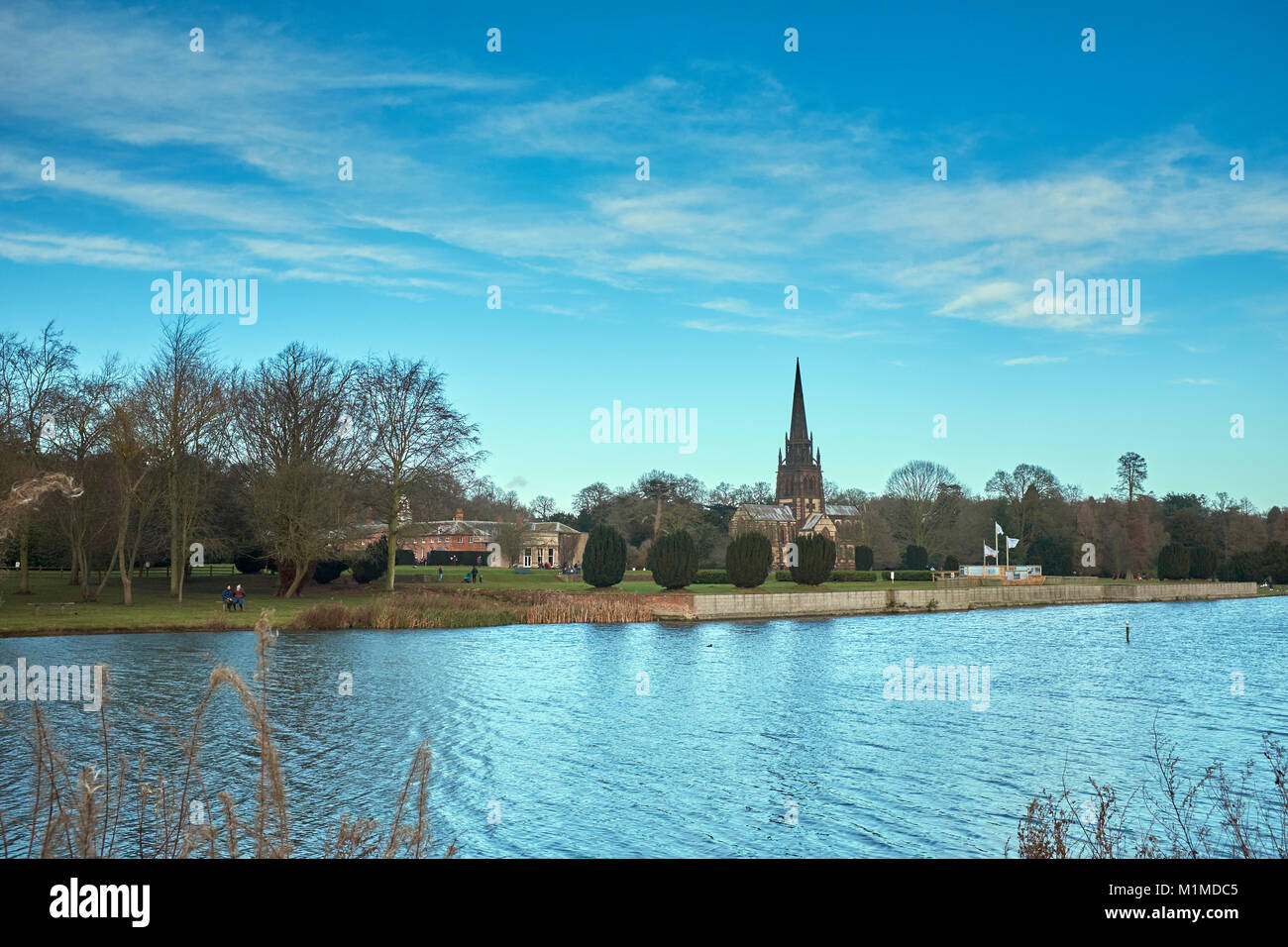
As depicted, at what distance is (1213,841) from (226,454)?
47620mm

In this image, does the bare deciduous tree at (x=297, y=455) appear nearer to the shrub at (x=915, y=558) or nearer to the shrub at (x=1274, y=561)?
the shrub at (x=915, y=558)

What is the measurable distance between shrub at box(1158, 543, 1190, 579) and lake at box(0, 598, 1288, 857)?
50.4 m

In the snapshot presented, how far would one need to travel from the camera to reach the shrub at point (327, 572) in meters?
56.9

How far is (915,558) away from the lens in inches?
3415

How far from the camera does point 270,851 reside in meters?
5.57

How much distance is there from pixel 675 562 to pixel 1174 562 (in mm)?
52752

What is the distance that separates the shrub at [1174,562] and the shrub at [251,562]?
74.2m

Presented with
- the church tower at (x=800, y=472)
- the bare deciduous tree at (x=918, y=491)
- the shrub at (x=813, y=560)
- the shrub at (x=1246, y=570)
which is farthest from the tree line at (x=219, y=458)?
the church tower at (x=800, y=472)

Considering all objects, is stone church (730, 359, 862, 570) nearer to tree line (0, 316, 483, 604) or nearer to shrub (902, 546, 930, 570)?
shrub (902, 546, 930, 570)

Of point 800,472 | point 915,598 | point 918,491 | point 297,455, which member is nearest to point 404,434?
point 297,455

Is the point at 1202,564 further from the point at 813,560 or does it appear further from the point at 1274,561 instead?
the point at 813,560
